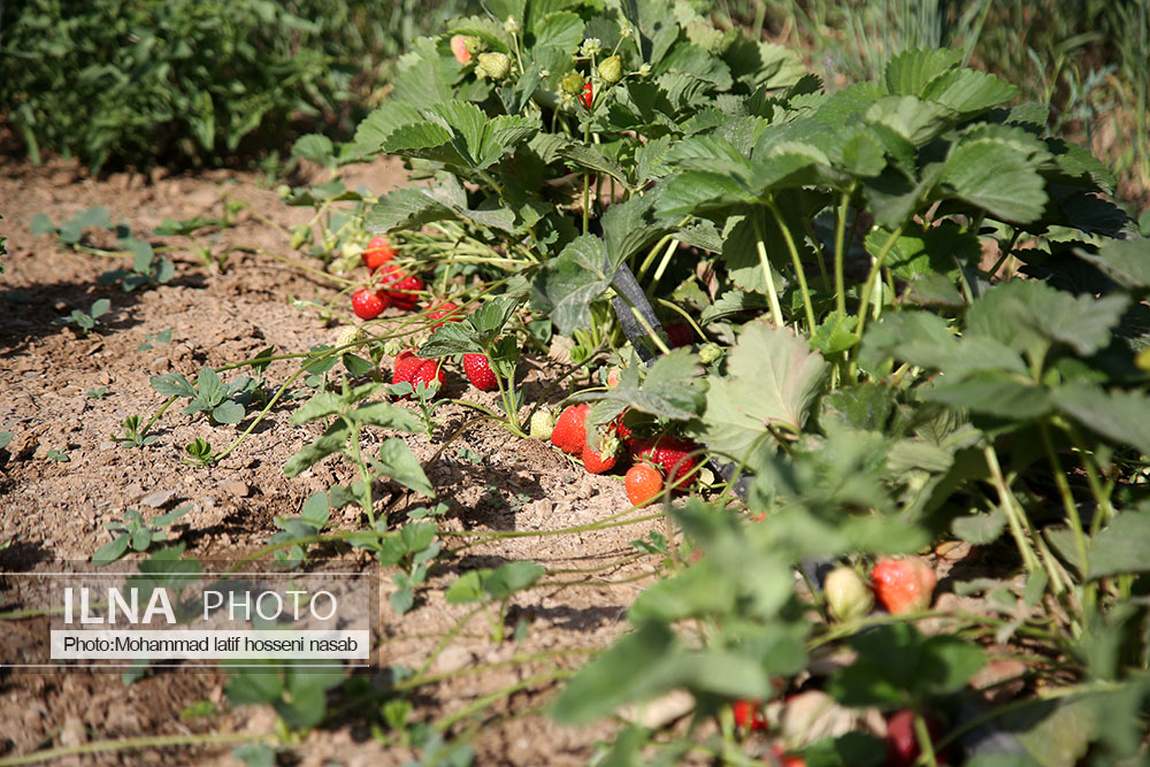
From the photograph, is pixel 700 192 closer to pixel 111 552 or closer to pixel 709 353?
pixel 709 353

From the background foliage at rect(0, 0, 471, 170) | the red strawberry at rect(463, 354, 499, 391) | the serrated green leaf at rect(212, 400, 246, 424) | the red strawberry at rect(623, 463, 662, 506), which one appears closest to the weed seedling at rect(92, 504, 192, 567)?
the serrated green leaf at rect(212, 400, 246, 424)

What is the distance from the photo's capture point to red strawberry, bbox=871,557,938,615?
131 cm

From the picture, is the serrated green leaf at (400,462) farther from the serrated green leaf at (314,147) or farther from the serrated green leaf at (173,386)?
the serrated green leaf at (314,147)

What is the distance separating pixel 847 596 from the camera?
126 cm

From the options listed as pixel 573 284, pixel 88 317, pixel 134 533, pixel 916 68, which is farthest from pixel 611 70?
pixel 88 317

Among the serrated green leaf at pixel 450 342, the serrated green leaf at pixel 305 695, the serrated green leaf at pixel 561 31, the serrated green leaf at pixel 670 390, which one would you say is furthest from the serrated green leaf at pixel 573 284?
the serrated green leaf at pixel 305 695

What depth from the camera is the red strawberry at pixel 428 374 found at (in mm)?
2031

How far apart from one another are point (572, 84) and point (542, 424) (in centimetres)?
74

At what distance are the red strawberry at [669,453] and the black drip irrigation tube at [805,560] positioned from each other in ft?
0.18

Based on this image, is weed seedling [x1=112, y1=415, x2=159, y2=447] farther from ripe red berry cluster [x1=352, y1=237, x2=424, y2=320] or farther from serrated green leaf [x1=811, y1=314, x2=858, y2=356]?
serrated green leaf [x1=811, y1=314, x2=858, y2=356]

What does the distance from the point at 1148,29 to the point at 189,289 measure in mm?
3317

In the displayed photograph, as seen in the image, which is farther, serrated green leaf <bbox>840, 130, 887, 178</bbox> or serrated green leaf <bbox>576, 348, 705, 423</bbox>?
serrated green leaf <bbox>576, 348, 705, 423</bbox>

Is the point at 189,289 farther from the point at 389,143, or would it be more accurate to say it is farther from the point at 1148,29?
the point at 1148,29

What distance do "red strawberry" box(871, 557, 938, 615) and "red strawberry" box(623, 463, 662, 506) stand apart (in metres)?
0.48
